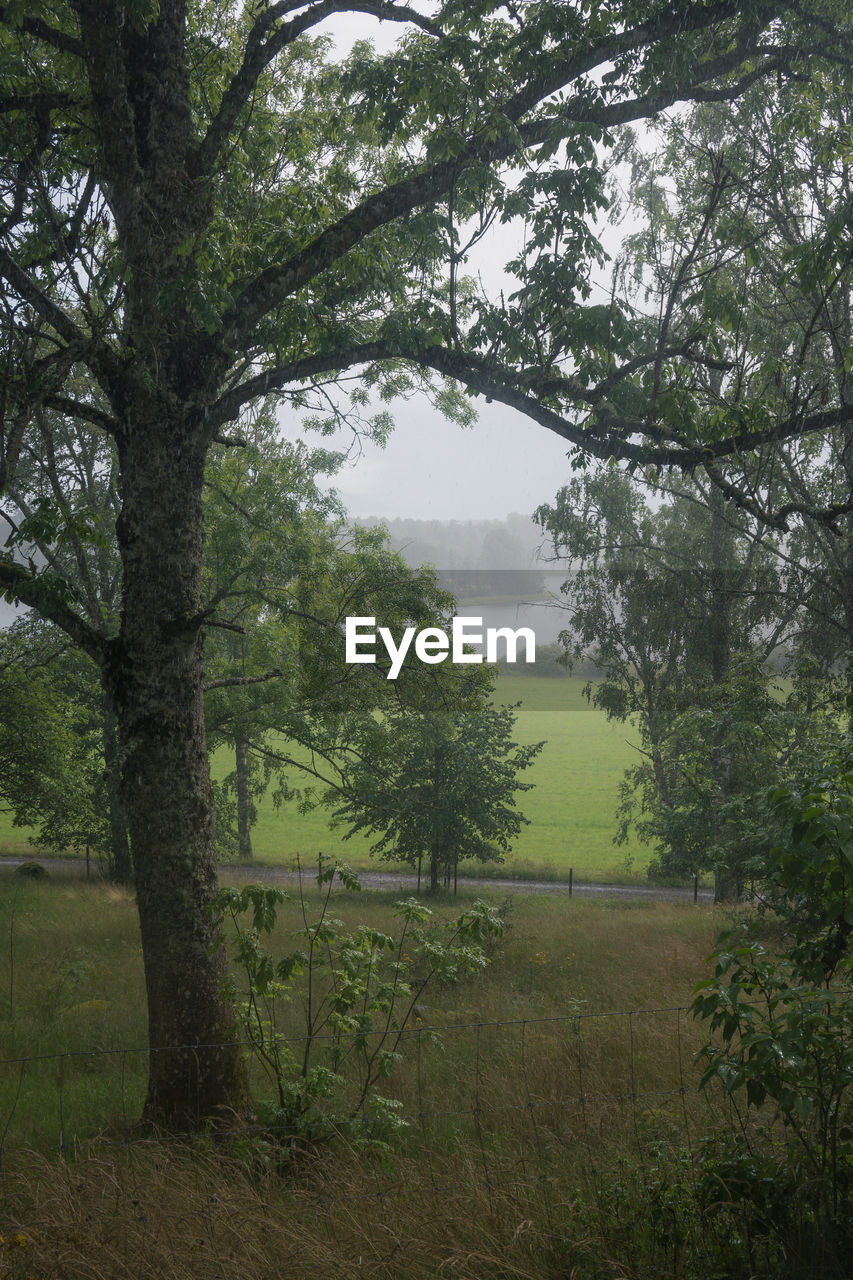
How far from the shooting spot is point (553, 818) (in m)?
42.8

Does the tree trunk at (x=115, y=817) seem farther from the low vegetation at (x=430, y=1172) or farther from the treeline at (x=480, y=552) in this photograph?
the low vegetation at (x=430, y=1172)

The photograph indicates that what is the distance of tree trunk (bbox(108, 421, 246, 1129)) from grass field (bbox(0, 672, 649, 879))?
20381 millimetres

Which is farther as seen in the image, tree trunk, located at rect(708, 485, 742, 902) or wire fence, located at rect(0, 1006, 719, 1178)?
tree trunk, located at rect(708, 485, 742, 902)

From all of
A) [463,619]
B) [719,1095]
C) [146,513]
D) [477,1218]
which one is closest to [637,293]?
[463,619]

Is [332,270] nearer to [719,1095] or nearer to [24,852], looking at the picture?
[719,1095]

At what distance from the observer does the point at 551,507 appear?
2534 cm

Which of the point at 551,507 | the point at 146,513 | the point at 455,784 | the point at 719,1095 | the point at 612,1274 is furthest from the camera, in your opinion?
the point at 551,507

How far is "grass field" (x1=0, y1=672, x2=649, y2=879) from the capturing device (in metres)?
33.9

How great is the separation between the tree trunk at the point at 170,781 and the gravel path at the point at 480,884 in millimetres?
19831

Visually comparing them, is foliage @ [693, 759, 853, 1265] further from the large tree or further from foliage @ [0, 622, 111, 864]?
foliage @ [0, 622, 111, 864]

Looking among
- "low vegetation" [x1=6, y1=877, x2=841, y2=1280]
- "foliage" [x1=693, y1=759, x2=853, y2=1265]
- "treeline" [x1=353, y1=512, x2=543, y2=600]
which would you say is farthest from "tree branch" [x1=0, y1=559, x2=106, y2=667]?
"treeline" [x1=353, y1=512, x2=543, y2=600]

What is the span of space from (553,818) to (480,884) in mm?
13853

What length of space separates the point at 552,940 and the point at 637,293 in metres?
11.1

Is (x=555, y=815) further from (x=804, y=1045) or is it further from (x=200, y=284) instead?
(x=804, y=1045)
